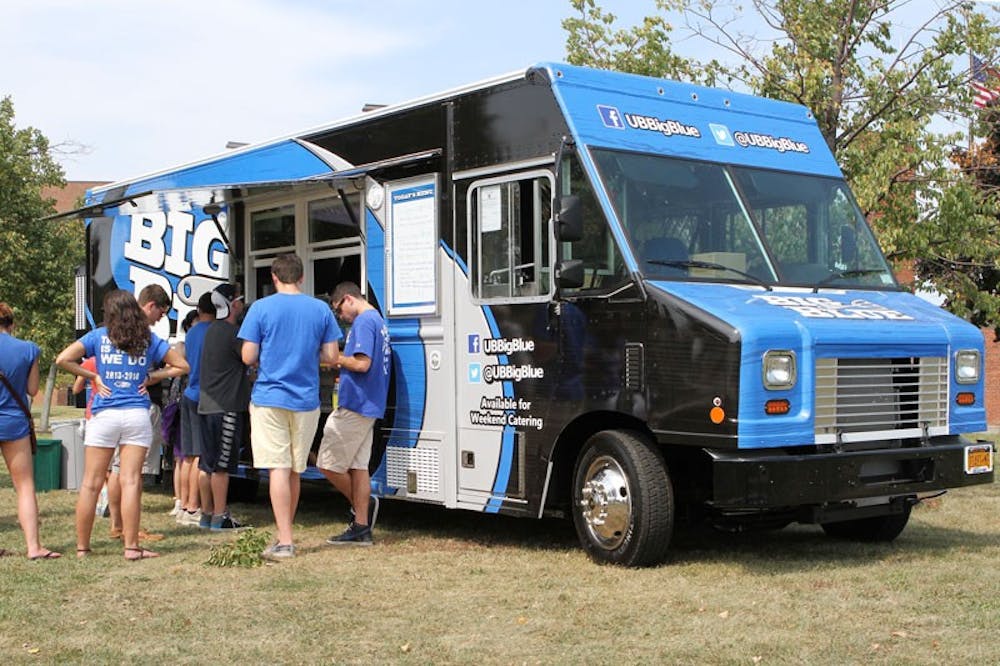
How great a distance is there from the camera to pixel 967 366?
8.02 meters

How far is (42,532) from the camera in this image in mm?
9570

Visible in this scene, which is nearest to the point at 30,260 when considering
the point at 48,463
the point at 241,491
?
the point at 48,463

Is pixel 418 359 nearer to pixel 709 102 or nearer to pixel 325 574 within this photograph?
pixel 325 574

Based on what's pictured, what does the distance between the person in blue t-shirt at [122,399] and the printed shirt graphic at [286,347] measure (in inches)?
26.8

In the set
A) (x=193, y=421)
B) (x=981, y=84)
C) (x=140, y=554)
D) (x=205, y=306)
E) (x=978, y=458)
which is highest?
(x=981, y=84)

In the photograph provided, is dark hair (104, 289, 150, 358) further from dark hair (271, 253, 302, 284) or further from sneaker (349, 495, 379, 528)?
sneaker (349, 495, 379, 528)

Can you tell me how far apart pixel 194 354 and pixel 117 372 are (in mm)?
1777

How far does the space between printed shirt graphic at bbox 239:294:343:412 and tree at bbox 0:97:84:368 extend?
1958 cm

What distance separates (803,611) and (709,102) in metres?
3.67

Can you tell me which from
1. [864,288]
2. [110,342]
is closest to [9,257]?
[110,342]

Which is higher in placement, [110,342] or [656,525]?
[110,342]

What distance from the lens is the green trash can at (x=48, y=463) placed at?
41.2 ft

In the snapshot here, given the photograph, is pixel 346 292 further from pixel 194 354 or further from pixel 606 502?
pixel 606 502

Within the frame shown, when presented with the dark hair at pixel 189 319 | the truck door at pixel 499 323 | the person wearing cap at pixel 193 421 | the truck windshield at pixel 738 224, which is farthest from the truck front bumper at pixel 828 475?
the dark hair at pixel 189 319
